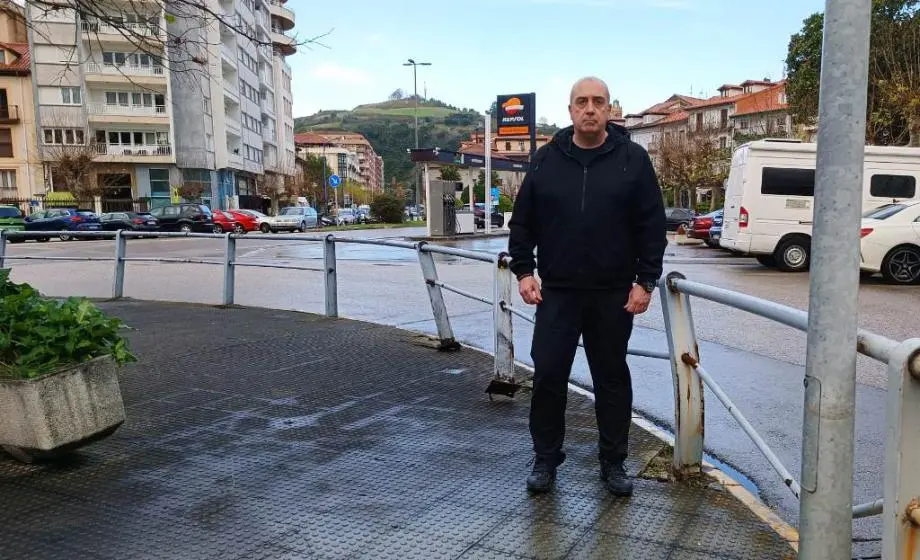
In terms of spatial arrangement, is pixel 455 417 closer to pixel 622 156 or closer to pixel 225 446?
pixel 225 446

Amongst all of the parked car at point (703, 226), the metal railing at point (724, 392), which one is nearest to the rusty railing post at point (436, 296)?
the metal railing at point (724, 392)

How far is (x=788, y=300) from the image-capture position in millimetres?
10875

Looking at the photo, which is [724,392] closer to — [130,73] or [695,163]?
[130,73]

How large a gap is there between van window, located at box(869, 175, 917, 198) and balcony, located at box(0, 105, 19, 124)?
5430 centimetres

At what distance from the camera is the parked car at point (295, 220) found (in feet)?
139

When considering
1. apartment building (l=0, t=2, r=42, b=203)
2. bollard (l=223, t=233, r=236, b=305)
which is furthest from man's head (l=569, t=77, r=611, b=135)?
apartment building (l=0, t=2, r=42, b=203)

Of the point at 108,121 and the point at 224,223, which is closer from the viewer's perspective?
the point at 224,223

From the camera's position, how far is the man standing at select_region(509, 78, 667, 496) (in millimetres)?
3287

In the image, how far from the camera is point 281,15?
84875mm

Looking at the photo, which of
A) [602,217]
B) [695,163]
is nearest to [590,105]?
[602,217]

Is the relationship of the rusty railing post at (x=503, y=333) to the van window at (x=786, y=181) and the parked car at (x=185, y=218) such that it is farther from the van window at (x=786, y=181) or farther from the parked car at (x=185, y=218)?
the parked car at (x=185, y=218)

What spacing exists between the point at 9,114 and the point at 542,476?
59246 mm

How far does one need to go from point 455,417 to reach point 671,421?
4.99ft

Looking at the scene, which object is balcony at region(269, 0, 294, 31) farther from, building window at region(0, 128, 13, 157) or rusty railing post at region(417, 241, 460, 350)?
rusty railing post at region(417, 241, 460, 350)
